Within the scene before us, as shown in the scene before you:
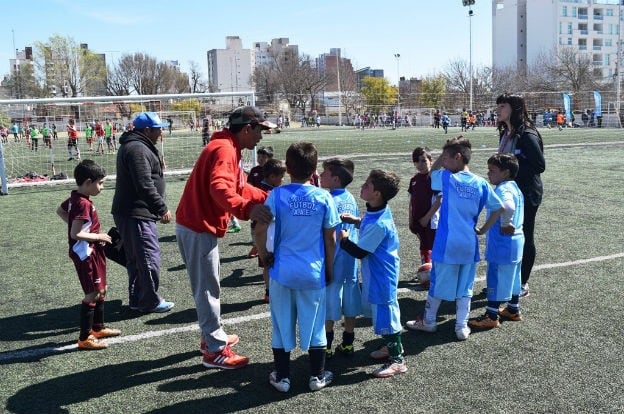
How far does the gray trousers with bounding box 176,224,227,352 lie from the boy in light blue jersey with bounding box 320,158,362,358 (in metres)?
0.87

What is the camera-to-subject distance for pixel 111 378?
427 centimetres

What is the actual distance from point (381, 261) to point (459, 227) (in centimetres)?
94

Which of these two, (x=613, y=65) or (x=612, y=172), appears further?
(x=613, y=65)

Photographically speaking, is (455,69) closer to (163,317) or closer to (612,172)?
(612,172)

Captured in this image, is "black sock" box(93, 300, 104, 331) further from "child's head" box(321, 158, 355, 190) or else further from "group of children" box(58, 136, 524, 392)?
"child's head" box(321, 158, 355, 190)

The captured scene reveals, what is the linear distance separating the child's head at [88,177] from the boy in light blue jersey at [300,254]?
177 centimetres

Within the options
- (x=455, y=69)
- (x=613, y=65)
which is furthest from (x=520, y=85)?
(x=613, y=65)

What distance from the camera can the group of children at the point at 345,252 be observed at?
371 cm

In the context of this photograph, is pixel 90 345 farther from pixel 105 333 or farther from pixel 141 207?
pixel 141 207

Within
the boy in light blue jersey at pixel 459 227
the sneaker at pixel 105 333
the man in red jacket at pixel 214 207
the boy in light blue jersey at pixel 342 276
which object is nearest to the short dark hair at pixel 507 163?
the boy in light blue jersey at pixel 459 227

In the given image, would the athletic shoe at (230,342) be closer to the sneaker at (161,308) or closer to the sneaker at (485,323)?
the sneaker at (161,308)

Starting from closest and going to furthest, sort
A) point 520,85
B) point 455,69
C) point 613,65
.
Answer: point 520,85 < point 455,69 < point 613,65

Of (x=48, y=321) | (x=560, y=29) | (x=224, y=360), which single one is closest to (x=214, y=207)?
(x=224, y=360)

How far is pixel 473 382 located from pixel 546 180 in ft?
39.0
